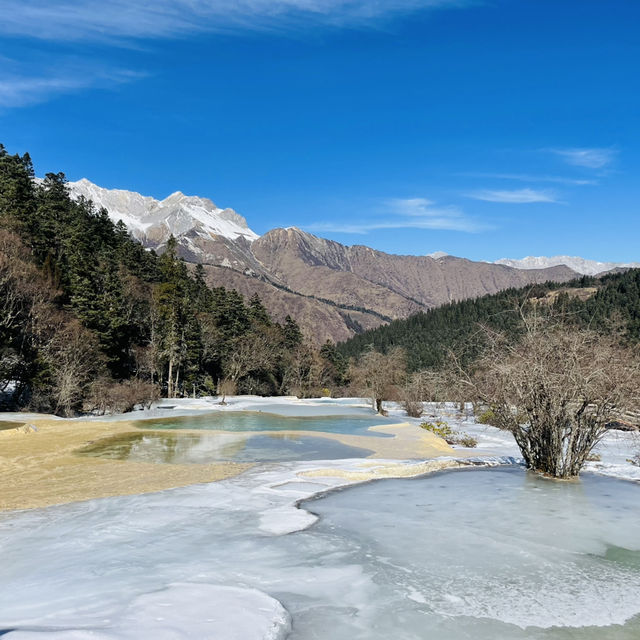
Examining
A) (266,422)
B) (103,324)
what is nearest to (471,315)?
(266,422)

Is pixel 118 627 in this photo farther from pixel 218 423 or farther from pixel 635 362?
pixel 218 423

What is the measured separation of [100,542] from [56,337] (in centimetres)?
2995

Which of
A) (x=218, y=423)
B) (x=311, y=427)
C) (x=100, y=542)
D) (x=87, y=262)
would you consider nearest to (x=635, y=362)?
(x=100, y=542)

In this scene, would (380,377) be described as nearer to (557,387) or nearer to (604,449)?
(604,449)

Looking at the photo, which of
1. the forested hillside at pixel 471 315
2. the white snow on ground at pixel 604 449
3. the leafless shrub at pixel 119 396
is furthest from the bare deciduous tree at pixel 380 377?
the forested hillside at pixel 471 315

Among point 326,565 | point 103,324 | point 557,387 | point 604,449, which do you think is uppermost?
point 103,324

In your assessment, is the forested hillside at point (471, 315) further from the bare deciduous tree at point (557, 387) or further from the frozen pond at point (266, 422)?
the bare deciduous tree at point (557, 387)

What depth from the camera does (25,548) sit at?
28.0ft

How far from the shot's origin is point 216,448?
74.2ft

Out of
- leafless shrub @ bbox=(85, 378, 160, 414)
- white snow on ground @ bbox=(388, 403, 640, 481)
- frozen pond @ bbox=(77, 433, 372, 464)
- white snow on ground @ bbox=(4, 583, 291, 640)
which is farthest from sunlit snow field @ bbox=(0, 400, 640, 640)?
leafless shrub @ bbox=(85, 378, 160, 414)

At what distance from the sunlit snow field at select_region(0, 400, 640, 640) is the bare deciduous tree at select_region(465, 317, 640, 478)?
1750 mm

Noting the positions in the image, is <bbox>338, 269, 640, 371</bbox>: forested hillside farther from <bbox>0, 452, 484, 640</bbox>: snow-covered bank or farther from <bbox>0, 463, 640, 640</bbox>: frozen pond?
<bbox>0, 452, 484, 640</bbox>: snow-covered bank

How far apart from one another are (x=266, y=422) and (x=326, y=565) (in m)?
29.4

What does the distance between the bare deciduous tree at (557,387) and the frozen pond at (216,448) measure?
7.73 metres
